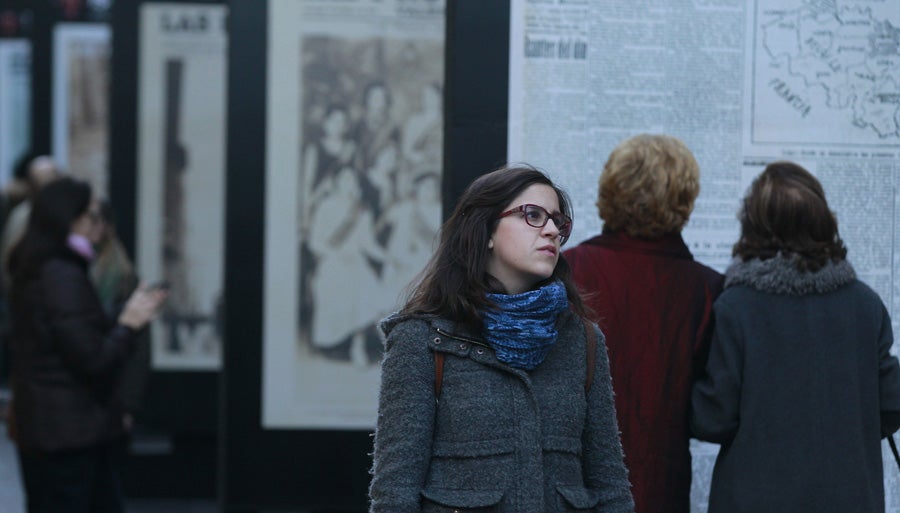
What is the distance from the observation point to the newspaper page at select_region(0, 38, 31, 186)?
48.0 ft

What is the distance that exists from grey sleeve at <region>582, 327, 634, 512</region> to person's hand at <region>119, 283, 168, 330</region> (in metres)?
3.45

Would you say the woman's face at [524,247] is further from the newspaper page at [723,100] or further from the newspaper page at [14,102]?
the newspaper page at [14,102]

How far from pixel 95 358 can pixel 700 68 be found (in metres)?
2.75

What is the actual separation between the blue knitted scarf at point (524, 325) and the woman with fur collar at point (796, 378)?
955 millimetres

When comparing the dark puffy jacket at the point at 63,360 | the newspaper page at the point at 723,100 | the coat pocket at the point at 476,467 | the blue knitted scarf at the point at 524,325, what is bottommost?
the dark puffy jacket at the point at 63,360

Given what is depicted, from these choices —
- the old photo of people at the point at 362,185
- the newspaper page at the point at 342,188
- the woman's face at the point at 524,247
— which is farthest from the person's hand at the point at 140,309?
the woman's face at the point at 524,247

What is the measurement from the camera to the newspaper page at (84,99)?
11680 mm

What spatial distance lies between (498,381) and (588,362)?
0.22m

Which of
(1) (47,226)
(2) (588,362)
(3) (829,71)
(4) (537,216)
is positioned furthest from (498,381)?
(1) (47,226)

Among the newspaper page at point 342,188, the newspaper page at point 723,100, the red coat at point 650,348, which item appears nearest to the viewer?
the red coat at point 650,348

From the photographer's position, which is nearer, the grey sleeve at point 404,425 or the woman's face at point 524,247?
the grey sleeve at point 404,425

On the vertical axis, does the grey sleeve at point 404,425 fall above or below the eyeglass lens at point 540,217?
below

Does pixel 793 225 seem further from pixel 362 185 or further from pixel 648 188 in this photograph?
pixel 362 185

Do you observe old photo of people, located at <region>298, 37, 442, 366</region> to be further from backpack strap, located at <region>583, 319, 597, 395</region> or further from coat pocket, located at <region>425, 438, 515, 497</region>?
coat pocket, located at <region>425, 438, 515, 497</region>
